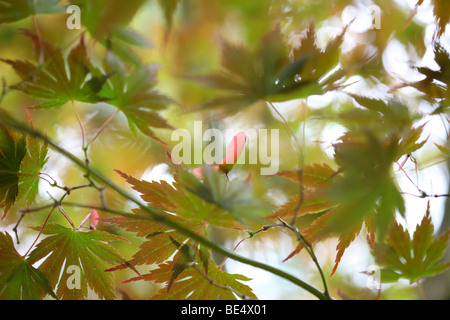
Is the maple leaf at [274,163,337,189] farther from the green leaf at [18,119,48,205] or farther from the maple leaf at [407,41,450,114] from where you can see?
the green leaf at [18,119,48,205]

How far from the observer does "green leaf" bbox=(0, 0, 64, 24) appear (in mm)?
464

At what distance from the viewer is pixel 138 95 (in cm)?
52

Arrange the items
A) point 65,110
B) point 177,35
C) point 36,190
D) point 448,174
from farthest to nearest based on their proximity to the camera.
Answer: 1. point 65,110
2. point 177,35
3. point 448,174
4. point 36,190

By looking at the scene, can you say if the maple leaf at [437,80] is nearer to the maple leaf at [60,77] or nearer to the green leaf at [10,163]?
the maple leaf at [60,77]

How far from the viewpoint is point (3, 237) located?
20.5 inches

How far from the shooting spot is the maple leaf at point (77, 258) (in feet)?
1.76

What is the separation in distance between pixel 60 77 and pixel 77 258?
0.90ft

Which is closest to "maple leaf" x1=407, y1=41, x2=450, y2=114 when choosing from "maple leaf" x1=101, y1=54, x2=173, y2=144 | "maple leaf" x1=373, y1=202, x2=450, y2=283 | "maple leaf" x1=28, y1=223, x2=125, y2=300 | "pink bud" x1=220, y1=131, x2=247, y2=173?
"maple leaf" x1=373, y1=202, x2=450, y2=283

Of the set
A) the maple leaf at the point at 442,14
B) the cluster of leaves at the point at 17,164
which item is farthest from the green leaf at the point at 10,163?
the maple leaf at the point at 442,14

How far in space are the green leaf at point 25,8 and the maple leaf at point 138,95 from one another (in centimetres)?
10

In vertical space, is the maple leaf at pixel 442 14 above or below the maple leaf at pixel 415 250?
above

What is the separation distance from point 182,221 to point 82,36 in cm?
28
